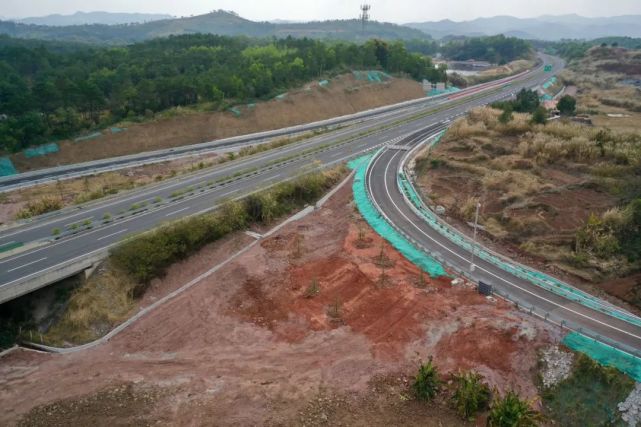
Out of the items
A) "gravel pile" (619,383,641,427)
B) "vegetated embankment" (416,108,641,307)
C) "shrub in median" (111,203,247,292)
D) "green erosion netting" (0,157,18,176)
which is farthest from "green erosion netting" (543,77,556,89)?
"green erosion netting" (0,157,18,176)

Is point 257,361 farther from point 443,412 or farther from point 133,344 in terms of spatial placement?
point 443,412

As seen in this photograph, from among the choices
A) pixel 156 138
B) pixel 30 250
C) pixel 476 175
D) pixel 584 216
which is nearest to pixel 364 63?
pixel 156 138

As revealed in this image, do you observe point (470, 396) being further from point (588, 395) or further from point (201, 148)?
point (201, 148)

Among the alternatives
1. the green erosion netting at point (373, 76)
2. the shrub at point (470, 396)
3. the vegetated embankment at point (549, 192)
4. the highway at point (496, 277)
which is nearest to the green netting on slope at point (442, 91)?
the green erosion netting at point (373, 76)

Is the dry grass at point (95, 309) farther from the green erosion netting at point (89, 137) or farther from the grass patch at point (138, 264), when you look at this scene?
the green erosion netting at point (89, 137)

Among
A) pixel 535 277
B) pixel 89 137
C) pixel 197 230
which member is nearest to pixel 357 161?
pixel 197 230
